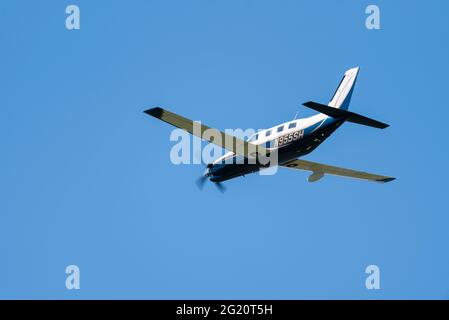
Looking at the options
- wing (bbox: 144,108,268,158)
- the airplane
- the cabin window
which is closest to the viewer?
wing (bbox: 144,108,268,158)

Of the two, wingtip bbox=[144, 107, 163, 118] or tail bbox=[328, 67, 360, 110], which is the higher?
tail bbox=[328, 67, 360, 110]

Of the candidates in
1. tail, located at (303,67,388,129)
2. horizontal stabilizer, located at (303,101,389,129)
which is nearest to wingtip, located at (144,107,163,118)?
tail, located at (303,67,388,129)

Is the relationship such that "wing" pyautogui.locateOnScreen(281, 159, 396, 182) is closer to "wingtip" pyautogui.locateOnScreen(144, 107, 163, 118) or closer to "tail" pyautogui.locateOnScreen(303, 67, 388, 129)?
"tail" pyautogui.locateOnScreen(303, 67, 388, 129)

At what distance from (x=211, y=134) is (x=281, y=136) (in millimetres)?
3657

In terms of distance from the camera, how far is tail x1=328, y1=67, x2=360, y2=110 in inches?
1710

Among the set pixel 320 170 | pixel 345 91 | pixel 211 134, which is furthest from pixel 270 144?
pixel 320 170

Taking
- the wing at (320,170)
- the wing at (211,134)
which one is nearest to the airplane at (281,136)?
the wing at (211,134)

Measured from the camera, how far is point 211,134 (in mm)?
41781

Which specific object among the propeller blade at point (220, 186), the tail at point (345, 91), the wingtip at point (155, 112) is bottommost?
the propeller blade at point (220, 186)

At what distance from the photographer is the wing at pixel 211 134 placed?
132 ft

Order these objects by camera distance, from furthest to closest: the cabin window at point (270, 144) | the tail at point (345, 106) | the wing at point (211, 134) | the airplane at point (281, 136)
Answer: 1. the cabin window at point (270, 144)
2. the airplane at point (281, 136)
3. the tail at point (345, 106)
4. the wing at point (211, 134)

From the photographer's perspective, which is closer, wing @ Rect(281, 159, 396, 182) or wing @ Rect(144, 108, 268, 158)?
wing @ Rect(144, 108, 268, 158)

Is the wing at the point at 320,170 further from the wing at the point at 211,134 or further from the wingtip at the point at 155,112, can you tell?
the wingtip at the point at 155,112
